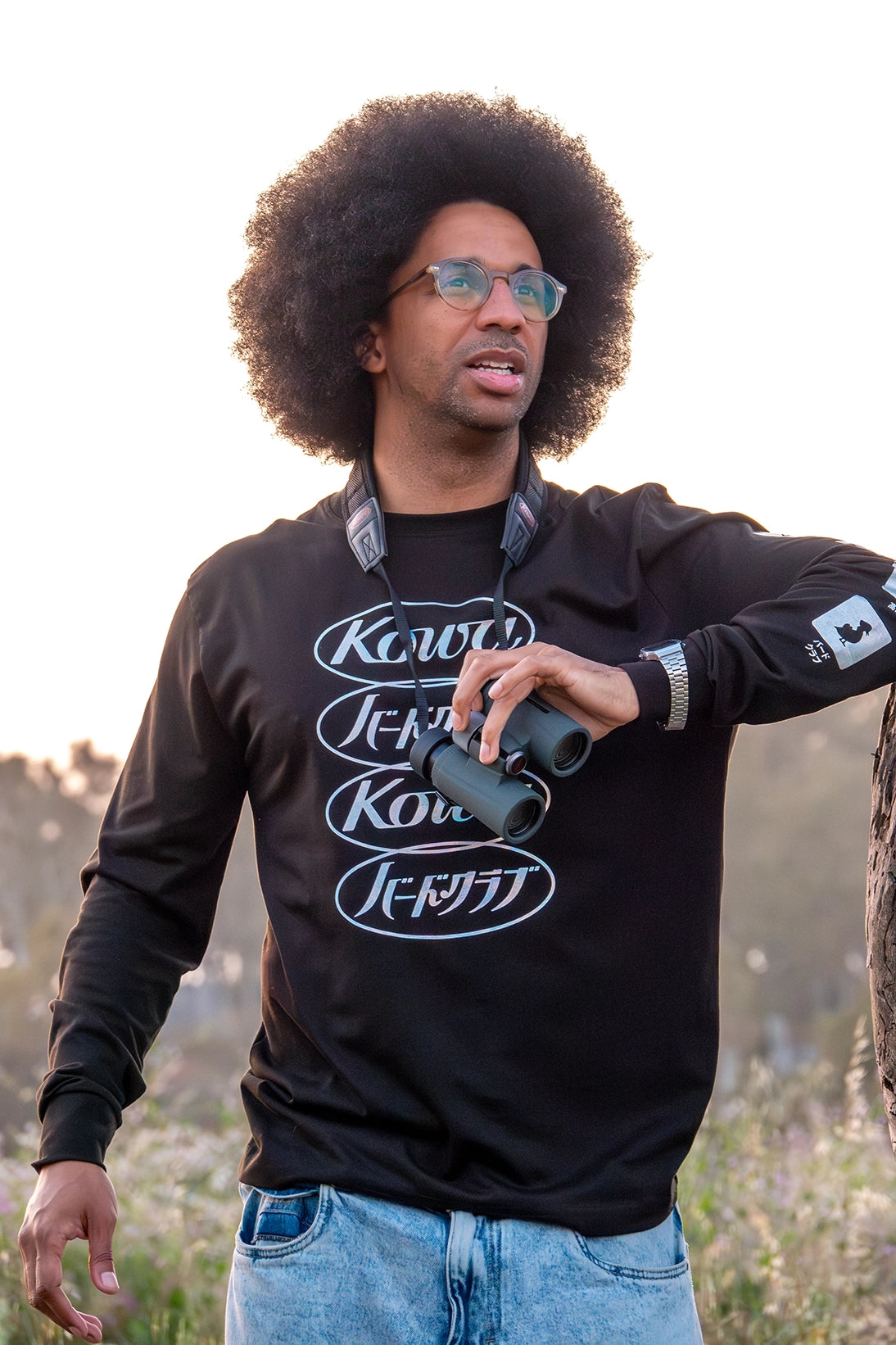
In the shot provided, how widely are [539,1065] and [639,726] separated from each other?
67 centimetres

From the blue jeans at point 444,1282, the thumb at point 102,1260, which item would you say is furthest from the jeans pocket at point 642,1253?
the thumb at point 102,1260

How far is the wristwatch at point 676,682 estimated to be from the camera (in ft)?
7.47

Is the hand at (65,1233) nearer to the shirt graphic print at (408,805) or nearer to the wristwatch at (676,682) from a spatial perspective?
the shirt graphic print at (408,805)

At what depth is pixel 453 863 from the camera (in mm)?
2518

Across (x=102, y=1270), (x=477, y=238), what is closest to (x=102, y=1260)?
(x=102, y=1270)

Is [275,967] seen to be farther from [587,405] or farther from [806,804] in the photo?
[806,804]

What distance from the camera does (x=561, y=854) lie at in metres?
2.51

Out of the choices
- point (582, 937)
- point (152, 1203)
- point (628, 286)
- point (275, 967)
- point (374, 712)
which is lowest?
point (152, 1203)

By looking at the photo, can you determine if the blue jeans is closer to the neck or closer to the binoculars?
the binoculars

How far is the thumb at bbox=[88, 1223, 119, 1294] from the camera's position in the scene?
240cm

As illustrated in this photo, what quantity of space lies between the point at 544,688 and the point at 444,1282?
1056 millimetres

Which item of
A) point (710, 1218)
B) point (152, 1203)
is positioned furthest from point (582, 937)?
point (152, 1203)

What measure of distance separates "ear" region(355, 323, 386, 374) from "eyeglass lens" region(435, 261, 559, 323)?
1.35 ft

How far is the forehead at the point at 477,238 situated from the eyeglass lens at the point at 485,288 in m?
0.08
